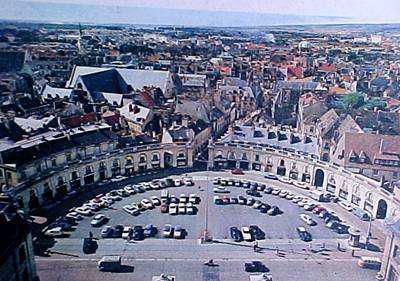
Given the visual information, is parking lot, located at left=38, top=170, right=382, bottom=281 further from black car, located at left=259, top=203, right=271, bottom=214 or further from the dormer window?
the dormer window

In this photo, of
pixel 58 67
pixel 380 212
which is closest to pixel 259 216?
pixel 380 212

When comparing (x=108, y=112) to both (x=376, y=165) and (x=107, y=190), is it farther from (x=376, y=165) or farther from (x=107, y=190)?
(x=376, y=165)

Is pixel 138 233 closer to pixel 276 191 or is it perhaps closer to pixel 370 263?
pixel 276 191

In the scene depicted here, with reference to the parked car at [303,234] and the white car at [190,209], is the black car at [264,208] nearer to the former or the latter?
the parked car at [303,234]

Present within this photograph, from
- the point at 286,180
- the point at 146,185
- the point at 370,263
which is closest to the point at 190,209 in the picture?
the point at 146,185

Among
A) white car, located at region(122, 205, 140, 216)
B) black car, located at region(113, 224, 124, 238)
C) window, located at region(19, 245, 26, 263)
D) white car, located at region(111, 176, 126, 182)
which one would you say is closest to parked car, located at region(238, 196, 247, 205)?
white car, located at region(122, 205, 140, 216)

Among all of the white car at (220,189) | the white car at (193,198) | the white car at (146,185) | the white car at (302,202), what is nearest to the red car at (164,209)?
the white car at (193,198)
